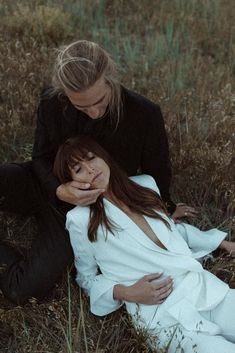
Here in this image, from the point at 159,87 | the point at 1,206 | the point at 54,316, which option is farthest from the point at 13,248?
the point at 159,87

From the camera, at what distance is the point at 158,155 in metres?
2.78

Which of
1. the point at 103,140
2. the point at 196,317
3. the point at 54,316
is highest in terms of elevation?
the point at 103,140

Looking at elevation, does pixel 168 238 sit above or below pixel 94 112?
below

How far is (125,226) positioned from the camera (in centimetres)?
247

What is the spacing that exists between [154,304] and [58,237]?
2.06 feet

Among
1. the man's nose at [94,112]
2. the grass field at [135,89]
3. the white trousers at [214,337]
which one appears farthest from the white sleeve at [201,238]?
the man's nose at [94,112]

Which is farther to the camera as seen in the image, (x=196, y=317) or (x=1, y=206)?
(x=1, y=206)

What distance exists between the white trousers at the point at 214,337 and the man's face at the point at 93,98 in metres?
0.98

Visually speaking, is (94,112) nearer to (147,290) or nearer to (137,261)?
(137,261)

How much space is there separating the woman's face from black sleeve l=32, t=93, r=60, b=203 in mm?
231

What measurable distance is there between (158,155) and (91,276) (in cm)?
69

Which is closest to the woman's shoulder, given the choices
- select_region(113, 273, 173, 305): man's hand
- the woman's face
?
the woman's face

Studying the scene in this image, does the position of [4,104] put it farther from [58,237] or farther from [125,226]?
[125,226]

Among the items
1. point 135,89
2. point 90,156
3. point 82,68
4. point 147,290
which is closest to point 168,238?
point 147,290
